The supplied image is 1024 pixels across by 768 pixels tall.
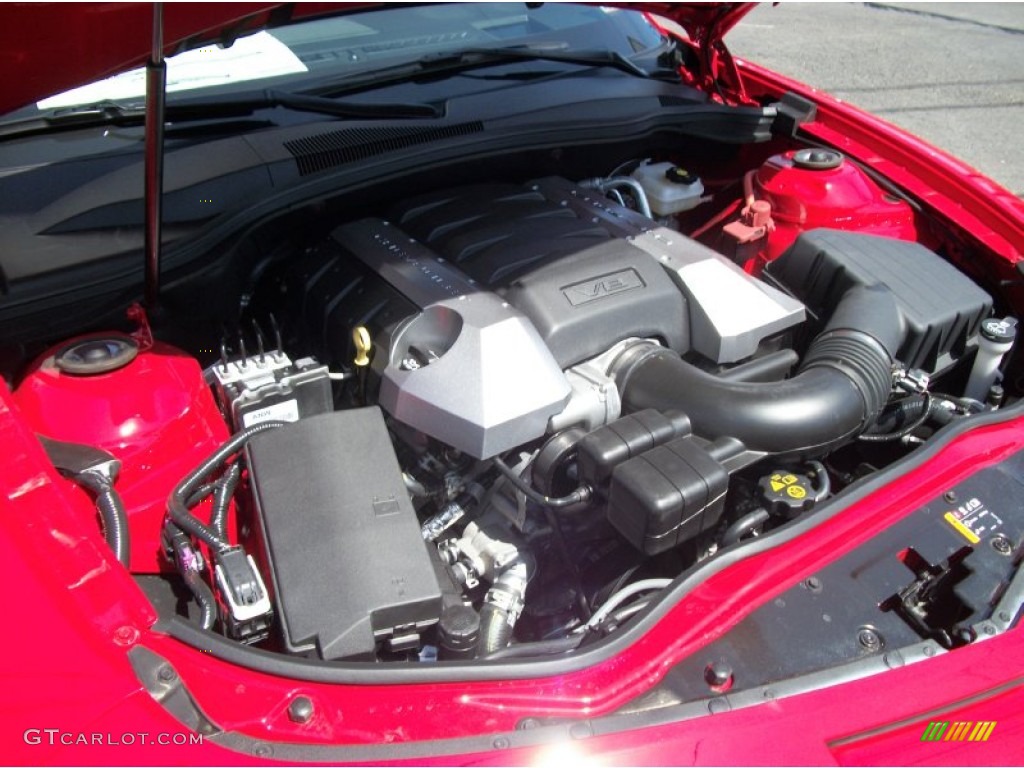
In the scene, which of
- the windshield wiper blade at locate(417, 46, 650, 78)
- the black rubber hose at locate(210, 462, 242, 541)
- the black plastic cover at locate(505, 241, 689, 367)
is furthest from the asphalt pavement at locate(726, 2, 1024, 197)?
the black rubber hose at locate(210, 462, 242, 541)

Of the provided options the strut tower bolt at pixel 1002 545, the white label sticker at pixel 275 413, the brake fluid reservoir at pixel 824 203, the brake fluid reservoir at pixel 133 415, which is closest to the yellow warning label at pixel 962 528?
the strut tower bolt at pixel 1002 545

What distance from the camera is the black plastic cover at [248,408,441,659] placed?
1186 mm

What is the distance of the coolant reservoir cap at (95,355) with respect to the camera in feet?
4.71

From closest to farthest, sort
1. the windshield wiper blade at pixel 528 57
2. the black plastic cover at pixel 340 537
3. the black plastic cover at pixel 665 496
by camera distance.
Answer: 1. the black plastic cover at pixel 340 537
2. the black plastic cover at pixel 665 496
3. the windshield wiper blade at pixel 528 57

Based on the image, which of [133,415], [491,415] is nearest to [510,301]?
[491,415]

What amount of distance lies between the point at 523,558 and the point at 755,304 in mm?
688

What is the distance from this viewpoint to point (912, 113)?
20.8 feet

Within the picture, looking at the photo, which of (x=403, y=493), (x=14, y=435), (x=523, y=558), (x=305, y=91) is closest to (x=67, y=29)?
(x=14, y=435)

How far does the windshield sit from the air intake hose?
43.7 inches

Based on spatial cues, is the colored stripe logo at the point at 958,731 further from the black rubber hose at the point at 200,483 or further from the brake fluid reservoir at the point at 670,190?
the brake fluid reservoir at the point at 670,190

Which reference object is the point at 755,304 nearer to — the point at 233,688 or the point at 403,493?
the point at 403,493

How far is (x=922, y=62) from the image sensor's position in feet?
25.0

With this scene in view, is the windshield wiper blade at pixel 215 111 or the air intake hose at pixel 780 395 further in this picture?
the windshield wiper blade at pixel 215 111

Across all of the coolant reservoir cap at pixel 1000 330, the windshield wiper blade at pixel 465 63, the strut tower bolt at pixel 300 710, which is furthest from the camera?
the windshield wiper blade at pixel 465 63
